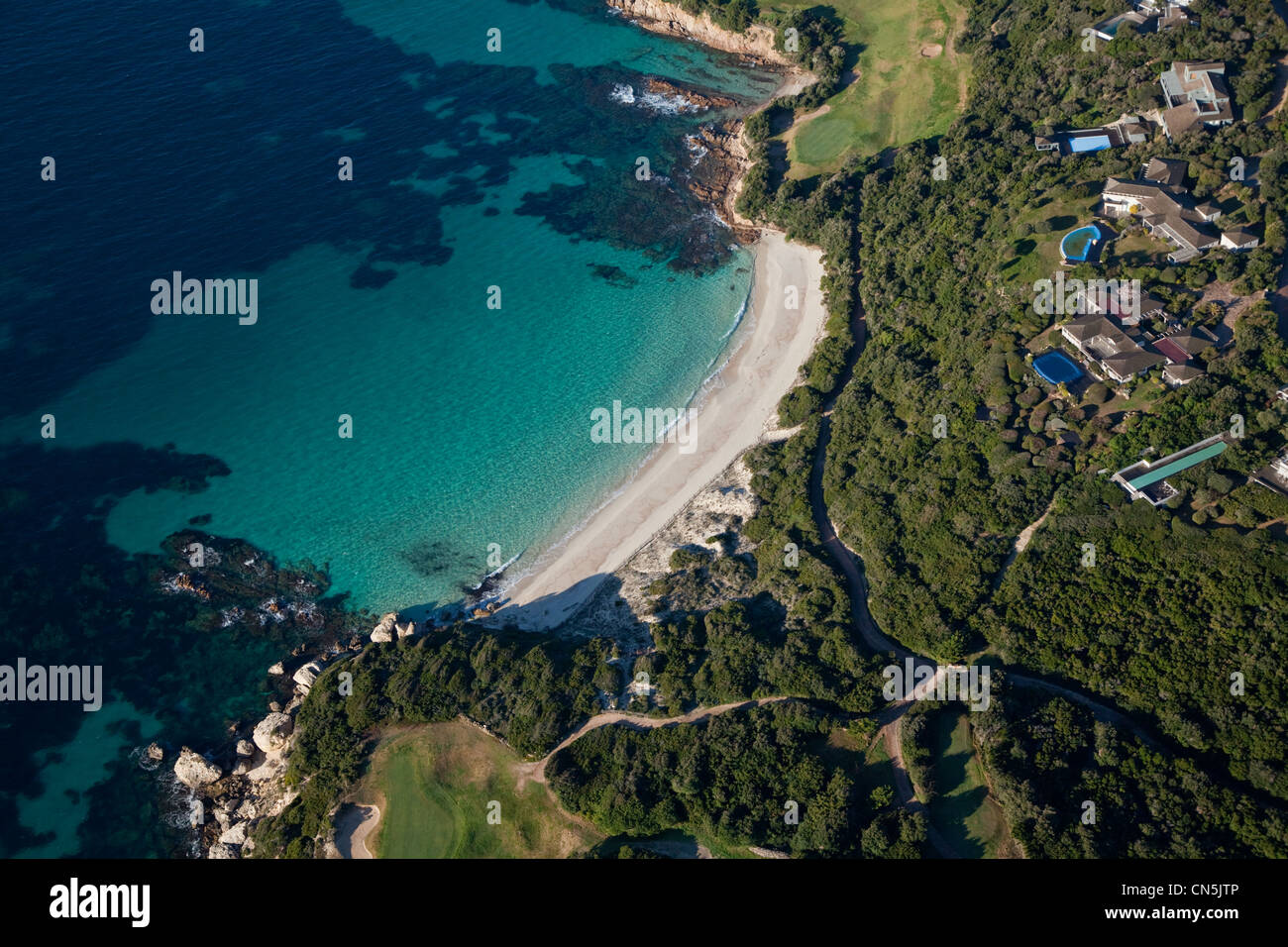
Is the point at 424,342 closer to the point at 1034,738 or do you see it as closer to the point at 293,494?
the point at 293,494

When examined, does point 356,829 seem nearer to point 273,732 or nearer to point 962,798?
point 273,732

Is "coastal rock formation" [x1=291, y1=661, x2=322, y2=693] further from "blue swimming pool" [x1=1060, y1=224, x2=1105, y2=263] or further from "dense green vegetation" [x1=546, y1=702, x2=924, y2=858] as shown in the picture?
"blue swimming pool" [x1=1060, y1=224, x2=1105, y2=263]

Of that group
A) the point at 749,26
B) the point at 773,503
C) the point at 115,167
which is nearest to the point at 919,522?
the point at 773,503

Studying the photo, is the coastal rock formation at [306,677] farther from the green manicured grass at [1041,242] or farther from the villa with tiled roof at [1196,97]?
the villa with tiled roof at [1196,97]

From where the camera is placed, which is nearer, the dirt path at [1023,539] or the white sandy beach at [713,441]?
the dirt path at [1023,539]

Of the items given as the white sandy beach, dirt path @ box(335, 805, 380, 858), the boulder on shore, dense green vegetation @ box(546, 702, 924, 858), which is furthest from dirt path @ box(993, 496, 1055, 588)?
the boulder on shore

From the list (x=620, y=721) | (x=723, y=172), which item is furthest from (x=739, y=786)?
(x=723, y=172)

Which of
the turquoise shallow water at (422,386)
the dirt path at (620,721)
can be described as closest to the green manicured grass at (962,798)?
the dirt path at (620,721)
